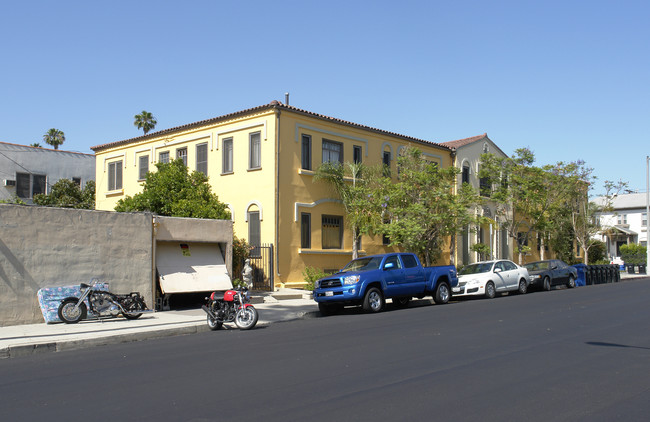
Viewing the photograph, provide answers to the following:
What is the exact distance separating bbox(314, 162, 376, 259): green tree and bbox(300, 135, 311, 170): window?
582 mm

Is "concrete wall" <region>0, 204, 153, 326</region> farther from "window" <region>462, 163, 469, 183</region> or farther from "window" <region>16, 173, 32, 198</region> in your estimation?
"window" <region>16, 173, 32, 198</region>

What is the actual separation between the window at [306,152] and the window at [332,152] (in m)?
0.95

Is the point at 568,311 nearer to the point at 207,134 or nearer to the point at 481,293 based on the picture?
the point at 481,293

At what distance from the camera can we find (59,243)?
621 inches

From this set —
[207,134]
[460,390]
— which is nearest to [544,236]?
[207,134]

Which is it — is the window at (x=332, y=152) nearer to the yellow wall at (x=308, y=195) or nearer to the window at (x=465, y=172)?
the yellow wall at (x=308, y=195)

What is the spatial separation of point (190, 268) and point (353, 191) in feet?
30.6

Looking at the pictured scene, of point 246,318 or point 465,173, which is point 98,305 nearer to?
point 246,318

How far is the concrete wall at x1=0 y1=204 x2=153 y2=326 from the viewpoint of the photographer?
14812 millimetres

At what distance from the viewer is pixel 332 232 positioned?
26859 millimetres

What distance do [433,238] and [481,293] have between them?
3.25 m

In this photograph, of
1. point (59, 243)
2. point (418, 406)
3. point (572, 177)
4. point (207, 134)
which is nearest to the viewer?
point (418, 406)

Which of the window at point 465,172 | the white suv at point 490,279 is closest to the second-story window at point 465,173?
the window at point 465,172

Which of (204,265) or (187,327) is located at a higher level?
(204,265)
